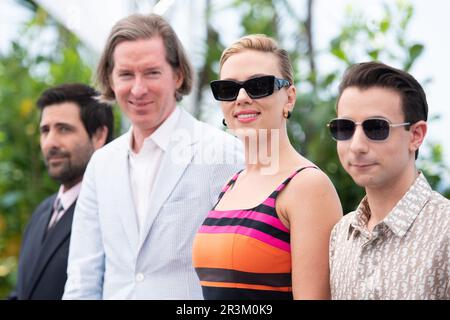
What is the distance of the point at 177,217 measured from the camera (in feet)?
11.3

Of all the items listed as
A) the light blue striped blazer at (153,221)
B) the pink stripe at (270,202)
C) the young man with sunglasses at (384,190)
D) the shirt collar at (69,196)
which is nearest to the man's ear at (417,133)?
the young man with sunglasses at (384,190)

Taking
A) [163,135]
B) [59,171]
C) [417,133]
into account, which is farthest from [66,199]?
[417,133]

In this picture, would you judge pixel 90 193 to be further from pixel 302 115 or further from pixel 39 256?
pixel 302 115

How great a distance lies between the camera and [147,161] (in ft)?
12.2

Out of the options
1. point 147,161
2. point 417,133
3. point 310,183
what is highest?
point 147,161

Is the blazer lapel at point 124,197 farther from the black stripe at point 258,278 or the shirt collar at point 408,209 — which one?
the shirt collar at point 408,209

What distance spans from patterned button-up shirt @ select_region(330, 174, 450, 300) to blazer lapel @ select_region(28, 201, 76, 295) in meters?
2.19

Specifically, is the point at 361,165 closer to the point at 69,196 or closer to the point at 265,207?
the point at 265,207

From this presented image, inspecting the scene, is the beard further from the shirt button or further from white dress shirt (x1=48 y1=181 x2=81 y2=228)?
the shirt button

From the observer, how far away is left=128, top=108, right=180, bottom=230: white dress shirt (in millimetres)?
3631

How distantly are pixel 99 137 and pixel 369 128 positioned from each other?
2639 mm

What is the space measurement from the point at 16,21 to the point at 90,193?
6.63 m

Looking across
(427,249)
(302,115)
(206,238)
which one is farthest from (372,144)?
(302,115)

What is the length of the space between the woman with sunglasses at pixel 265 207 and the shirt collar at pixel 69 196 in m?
1.68
